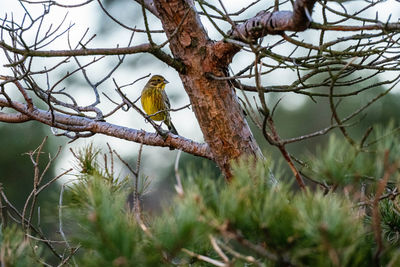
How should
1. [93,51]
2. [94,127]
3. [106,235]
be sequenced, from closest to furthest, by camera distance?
1. [106,235]
2. [93,51]
3. [94,127]

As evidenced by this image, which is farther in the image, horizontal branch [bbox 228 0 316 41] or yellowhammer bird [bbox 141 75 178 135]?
yellowhammer bird [bbox 141 75 178 135]

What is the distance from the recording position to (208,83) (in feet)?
9.00

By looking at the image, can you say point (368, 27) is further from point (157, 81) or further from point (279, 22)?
point (157, 81)

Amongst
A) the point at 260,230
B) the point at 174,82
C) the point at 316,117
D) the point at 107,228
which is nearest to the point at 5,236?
the point at 107,228

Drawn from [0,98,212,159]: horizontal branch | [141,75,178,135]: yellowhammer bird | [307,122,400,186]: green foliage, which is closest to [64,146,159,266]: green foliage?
[307,122,400,186]: green foliage

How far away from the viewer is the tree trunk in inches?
107

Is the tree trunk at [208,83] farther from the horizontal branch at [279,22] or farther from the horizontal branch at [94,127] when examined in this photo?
the horizontal branch at [94,127]

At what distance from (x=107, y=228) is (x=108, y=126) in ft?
6.25

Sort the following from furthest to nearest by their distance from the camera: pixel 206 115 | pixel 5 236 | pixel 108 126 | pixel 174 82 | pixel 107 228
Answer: pixel 174 82
pixel 108 126
pixel 206 115
pixel 5 236
pixel 107 228

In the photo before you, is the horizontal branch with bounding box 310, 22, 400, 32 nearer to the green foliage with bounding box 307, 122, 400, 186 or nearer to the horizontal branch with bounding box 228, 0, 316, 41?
the horizontal branch with bounding box 228, 0, 316, 41

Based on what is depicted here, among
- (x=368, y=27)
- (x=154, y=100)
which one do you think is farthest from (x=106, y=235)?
(x=154, y=100)

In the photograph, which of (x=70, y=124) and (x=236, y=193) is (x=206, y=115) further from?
(x=236, y=193)

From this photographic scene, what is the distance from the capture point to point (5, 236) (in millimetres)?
1628

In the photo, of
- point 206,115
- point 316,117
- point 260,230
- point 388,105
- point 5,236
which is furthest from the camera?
point 316,117
